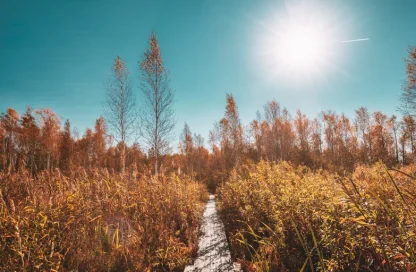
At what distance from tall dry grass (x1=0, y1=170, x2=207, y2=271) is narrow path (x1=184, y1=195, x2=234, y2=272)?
0.90ft

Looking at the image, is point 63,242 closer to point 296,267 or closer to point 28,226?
point 28,226

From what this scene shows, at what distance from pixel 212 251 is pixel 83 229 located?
3078mm

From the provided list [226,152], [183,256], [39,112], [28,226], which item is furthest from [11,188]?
[39,112]

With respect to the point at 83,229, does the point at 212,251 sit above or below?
below

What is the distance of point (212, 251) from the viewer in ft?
15.7

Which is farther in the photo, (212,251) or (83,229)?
(212,251)

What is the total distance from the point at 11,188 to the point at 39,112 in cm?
2732

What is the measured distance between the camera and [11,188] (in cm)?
351

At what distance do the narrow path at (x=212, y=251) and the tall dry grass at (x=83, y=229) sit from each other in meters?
0.27

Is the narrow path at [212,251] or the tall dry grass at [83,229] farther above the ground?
the tall dry grass at [83,229]

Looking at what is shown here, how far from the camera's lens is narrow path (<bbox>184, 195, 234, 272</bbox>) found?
406 cm

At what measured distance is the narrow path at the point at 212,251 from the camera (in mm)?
4059

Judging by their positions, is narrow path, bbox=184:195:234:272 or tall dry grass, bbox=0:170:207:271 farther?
narrow path, bbox=184:195:234:272

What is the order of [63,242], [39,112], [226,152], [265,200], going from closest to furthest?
[63,242] < [265,200] < [39,112] < [226,152]
